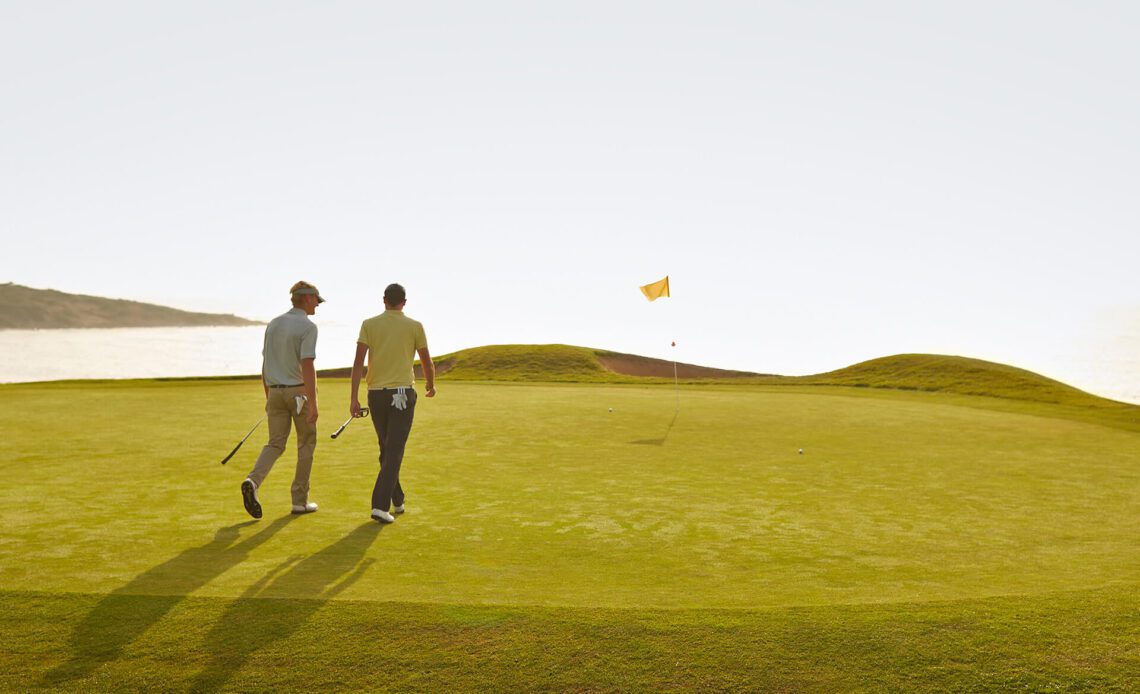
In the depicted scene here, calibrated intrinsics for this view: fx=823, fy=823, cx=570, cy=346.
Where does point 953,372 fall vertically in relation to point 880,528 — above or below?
above

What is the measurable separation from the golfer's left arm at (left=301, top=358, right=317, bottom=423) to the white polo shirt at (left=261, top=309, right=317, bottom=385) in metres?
0.13

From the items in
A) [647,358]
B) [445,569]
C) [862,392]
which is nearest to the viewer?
[445,569]

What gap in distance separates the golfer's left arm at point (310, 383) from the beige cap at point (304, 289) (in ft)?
2.81

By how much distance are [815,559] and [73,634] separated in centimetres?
552

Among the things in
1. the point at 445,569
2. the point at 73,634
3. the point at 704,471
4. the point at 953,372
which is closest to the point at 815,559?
the point at 445,569

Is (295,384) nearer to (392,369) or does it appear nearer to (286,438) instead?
(286,438)

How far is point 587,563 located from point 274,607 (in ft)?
8.29

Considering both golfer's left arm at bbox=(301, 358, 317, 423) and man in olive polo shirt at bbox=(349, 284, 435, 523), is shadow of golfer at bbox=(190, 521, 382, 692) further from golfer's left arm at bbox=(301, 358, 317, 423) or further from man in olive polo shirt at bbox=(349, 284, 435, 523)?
golfer's left arm at bbox=(301, 358, 317, 423)

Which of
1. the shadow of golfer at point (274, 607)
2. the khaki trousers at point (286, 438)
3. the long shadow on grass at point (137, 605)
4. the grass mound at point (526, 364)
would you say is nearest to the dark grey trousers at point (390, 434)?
the khaki trousers at point (286, 438)

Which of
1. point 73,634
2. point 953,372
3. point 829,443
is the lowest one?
point 73,634

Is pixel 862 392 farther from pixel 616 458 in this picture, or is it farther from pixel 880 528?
pixel 880 528

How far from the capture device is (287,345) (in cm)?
902

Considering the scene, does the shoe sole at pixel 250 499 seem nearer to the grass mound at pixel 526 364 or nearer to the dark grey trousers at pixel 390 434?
the dark grey trousers at pixel 390 434

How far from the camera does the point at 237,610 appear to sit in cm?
533
